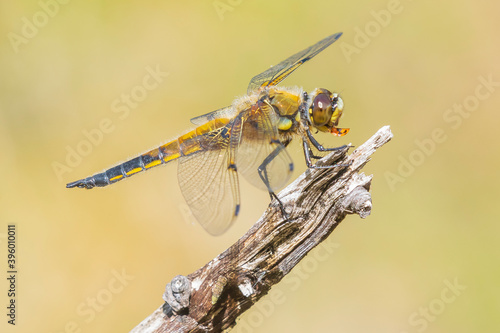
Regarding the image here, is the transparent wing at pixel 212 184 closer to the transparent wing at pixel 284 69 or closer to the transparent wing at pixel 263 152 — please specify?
the transparent wing at pixel 263 152

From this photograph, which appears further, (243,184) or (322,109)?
(243,184)

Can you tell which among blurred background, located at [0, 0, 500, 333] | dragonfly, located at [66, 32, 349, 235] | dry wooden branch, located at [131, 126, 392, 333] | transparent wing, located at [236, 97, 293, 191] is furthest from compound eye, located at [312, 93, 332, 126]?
blurred background, located at [0, 0, 500, 333]

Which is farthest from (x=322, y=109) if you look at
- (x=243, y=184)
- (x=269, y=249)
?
(x=243, y=184)

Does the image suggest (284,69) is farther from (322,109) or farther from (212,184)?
(212,184)

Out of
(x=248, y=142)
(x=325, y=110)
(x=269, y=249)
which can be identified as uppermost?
(x=248, y=142)

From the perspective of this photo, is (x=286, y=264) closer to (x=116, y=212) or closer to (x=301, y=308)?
(x=301, y=308)

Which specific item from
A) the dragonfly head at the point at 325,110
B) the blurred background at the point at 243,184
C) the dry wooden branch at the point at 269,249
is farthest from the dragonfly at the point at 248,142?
the blurred background at the point at 243,184
